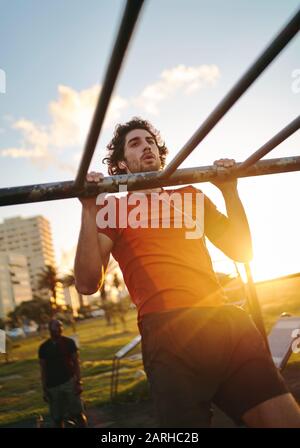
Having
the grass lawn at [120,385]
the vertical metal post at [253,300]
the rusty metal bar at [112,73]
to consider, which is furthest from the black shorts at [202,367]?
the grass lawn at [120,385]

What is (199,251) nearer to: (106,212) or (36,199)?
(106,212)

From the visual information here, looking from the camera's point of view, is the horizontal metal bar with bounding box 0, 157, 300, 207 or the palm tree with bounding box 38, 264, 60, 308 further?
the palm tree with bounding box 38, 264, 60, 308

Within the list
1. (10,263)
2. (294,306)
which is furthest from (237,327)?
(10,263)

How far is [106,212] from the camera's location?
6.24ft

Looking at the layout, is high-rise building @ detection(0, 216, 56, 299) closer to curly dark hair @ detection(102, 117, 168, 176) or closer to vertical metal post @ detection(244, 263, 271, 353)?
curly dark hair @ detection(102, 117, 168, 176)

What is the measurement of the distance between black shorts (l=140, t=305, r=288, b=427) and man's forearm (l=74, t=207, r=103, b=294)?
1.09 ft

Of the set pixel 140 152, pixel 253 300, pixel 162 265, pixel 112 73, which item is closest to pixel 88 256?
pixel 162 265

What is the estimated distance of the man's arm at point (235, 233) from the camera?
6.59 ft

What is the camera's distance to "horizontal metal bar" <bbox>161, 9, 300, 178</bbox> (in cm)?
86

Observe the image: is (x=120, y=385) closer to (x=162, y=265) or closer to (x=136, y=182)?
(x=162, y=265)

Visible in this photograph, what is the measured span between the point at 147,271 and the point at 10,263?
9791cm

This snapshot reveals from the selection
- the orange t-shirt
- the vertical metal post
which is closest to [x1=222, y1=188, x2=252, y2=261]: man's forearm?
the orange t-shirt

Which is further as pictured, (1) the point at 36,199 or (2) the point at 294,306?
(2) the point at 294,306

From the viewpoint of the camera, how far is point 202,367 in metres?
1.51
